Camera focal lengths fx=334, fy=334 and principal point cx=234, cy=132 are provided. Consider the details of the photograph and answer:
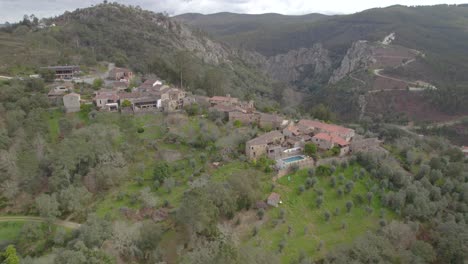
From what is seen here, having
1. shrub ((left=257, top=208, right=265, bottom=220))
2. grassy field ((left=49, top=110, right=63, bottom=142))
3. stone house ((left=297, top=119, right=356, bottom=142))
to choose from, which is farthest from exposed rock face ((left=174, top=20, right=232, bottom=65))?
shrub ((left=257, top=208, right=265, bottom=220))

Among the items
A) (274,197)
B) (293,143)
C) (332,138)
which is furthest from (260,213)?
(332,138)

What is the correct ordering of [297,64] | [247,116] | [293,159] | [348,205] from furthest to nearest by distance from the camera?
1. [297,64]
2. [247,116]
3. [293,159]
4. [348,205]

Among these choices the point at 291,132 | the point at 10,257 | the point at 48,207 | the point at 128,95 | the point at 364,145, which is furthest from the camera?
the point at 128,95

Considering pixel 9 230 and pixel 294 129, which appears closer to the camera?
pixel 9 230

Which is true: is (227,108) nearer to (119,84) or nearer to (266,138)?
(266,138)

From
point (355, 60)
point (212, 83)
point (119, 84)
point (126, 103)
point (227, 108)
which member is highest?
point (355, 60)

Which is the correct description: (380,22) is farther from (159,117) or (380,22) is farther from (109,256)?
(109,256)

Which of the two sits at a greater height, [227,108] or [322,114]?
[227,108]
